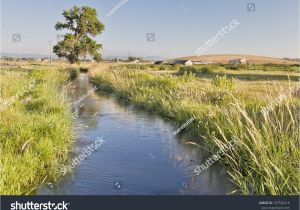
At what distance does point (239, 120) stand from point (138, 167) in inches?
106

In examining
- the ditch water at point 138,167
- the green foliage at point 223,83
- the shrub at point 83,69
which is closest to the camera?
the ditch water at point 138,167

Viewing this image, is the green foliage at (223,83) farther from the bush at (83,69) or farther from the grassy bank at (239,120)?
the bush at (83,69)

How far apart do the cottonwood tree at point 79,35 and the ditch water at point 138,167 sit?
166 feet

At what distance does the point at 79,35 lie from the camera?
2564 inches

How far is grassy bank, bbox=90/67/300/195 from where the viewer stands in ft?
21.8

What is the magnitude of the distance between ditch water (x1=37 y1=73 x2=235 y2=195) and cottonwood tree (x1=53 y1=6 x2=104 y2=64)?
5074 centimetres

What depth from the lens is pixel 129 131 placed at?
43.0ft

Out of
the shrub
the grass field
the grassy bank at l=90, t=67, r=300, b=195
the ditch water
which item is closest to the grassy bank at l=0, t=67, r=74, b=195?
the grass field

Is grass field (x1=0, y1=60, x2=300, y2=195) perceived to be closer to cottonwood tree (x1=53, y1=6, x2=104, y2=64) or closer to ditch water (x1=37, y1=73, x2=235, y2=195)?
ditch water (x1=37, y1=73, x2=235, y2=195)

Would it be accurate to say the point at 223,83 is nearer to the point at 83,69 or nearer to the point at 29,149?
the point at 29,149

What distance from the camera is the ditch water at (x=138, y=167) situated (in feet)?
24.9

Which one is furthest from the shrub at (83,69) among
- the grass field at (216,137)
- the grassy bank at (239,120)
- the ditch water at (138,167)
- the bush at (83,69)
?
the ditch water at (138,167)

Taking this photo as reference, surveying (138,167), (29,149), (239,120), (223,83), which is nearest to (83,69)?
(223,83)

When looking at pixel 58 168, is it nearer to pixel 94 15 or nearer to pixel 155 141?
pixel 155 141
